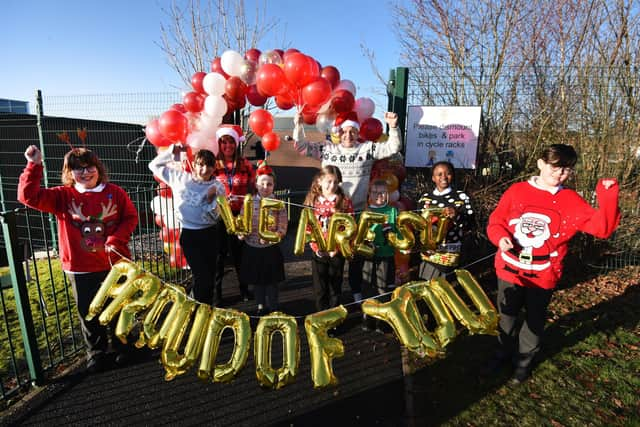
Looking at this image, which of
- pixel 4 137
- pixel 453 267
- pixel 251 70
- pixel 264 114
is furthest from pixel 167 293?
pixel 4 137

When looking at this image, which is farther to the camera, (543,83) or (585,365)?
(543,83)

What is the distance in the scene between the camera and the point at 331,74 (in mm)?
4332

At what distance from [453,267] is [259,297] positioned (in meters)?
1.89

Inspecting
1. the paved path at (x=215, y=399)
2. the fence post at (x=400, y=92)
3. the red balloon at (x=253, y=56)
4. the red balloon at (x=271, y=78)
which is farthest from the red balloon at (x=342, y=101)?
the paved path at (x=215, y=399)

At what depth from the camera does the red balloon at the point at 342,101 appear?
4090 mm

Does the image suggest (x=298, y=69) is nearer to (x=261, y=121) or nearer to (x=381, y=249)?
(x=261, y=121)

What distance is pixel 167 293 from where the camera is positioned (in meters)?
2.10

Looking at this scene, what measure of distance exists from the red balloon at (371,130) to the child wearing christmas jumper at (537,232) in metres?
1.94

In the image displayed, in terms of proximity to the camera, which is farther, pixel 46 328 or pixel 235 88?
pixel 235 88

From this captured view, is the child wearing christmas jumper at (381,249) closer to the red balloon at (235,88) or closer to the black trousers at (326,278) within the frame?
the black trousers at (326,278)

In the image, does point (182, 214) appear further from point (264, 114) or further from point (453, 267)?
point (453, 267)

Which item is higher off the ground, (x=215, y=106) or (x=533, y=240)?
(x=215, y=106)

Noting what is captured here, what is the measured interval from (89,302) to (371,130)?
3259 millimetres

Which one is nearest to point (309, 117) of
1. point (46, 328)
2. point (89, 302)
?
point (89, 302)
